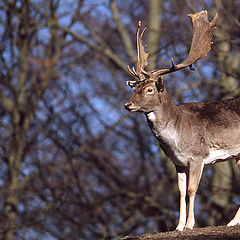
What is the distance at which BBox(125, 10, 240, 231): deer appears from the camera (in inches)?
354

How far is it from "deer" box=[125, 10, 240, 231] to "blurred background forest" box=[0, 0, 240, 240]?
6460 millimetres

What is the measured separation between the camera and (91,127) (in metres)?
23.2

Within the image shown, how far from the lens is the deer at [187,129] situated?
29.5ft

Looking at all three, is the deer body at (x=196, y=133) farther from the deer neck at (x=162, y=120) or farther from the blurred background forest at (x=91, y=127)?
the blurred background forest at (x=91, y=127)

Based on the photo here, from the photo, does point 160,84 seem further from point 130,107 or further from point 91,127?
point 91,127

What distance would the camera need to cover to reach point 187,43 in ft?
49.4

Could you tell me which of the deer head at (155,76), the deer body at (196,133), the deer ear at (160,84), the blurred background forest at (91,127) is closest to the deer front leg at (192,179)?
the deer body at (196,133)

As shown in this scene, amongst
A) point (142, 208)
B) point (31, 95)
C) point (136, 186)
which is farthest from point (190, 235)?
point (136, 186)

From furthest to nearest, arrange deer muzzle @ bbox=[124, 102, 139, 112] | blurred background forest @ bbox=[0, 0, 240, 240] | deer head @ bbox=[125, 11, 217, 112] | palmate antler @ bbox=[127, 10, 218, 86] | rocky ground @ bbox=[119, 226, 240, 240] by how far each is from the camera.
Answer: blurred background forest @ bbox=[0, 0, 240, 240]
palmate antler @ bbox=[127, 10, 218, 86]
deer head @ bbox=[125, 11, 217, 112]
deer muzzle @ bbox=[124, 102, 139, 112]
rocky ground @ bbox=[119, 226, 240, 240]

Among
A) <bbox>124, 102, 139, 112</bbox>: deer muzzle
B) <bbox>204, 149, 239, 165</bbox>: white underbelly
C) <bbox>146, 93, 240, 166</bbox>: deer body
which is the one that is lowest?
<bbox>204, 149, 239, 165</bbox>: white underbelly

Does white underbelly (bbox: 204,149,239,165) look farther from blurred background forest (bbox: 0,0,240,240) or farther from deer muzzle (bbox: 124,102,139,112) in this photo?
blurred background forest (bbox: 0,0,240,240)

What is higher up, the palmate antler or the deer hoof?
the palmate antler

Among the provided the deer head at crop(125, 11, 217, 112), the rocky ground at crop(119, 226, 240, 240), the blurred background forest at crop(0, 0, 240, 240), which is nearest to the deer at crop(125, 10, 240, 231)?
the deer head at crop(125, 11, 217, 112)

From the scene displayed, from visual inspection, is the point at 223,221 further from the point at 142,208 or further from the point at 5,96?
the point at 5,96
